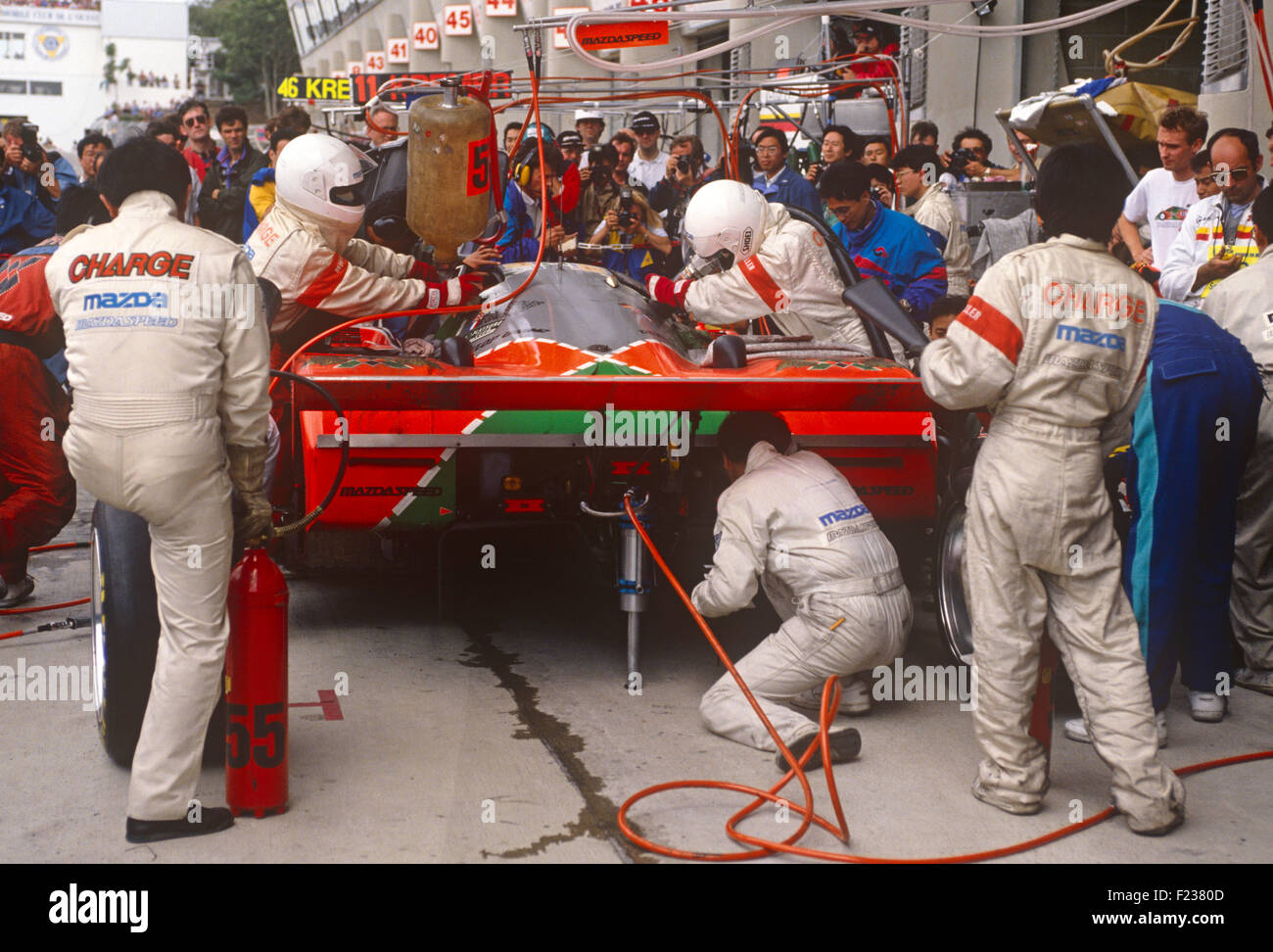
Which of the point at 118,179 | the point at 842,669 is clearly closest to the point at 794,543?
the point at 842,669

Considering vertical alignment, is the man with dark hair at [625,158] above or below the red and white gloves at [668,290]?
above

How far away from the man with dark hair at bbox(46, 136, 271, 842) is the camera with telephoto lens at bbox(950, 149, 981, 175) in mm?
9236

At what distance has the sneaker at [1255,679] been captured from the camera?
17.5 ft

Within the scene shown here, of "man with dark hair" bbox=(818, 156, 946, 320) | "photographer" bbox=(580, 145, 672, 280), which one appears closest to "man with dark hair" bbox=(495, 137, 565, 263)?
"photographer" bbox=(580, 145, 672, 280)

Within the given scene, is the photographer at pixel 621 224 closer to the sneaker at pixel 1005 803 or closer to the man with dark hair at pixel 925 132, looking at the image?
the man with dark hair at pixel 925 132

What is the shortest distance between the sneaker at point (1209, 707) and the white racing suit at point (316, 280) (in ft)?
11.4

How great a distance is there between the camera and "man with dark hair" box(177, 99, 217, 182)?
39.3 feet

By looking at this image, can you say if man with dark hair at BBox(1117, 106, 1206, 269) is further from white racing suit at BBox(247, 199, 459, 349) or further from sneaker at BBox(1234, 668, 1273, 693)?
white racing suit at BBox(247, 199, 459, 349)

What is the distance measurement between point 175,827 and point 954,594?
3.10 m

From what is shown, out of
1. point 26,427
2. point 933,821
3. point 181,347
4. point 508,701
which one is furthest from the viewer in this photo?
point 26,427

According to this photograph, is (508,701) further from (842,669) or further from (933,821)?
(933,821)

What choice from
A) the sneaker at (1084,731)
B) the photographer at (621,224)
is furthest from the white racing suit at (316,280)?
the photographer at (621,224)

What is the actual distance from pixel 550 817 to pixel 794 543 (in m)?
1.33

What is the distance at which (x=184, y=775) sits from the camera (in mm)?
3773
